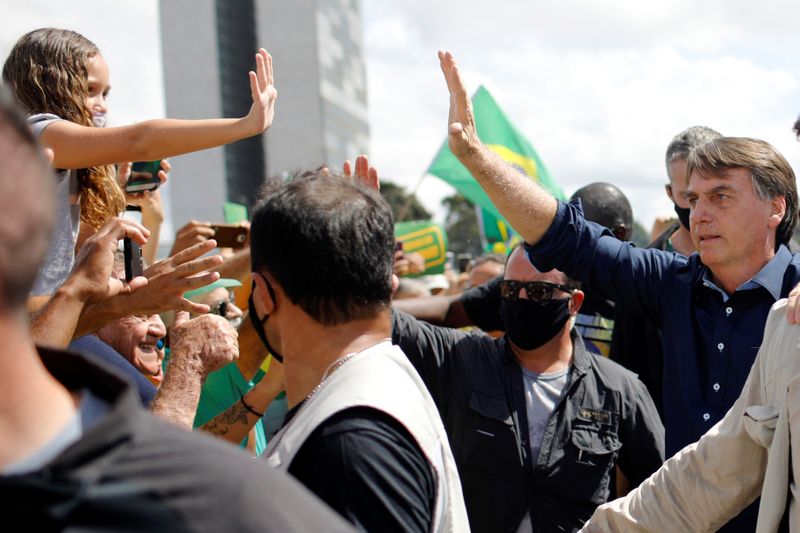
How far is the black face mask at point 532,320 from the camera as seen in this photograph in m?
3.62

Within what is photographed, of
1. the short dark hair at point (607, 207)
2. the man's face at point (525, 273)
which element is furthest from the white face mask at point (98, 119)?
the short dark hair at point (607, 207)

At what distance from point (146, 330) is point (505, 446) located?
1336mm

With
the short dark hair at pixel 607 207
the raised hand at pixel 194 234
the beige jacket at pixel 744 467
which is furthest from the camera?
the short dark hair at pixel 607 207

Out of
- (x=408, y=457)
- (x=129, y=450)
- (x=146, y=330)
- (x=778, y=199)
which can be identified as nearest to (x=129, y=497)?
(x=129, y=450)

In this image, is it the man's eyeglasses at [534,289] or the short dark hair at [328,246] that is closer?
the short dark hair at [328,246]

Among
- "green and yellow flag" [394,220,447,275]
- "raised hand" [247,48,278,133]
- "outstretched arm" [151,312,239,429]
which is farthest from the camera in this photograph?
"green and yellow flag" [394,220,447,275]

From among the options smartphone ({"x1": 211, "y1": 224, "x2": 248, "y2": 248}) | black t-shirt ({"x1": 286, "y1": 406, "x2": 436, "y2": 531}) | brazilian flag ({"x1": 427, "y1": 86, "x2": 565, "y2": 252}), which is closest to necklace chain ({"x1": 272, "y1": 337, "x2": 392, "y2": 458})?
black t-shirt ({"x1": 286, "y1": 406, "x2": 436, "y2": 531})

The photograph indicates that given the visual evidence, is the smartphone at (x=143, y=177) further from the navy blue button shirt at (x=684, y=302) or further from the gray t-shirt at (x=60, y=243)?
the navy blue button shirt at (x=684, y=302)

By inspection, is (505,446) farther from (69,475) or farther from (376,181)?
(69,475)

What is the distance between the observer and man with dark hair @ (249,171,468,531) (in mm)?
1677

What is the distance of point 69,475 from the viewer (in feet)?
3.21

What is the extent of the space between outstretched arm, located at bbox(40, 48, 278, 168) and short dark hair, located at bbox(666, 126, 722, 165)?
2.75m

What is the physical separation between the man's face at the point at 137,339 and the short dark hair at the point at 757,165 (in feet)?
6.51

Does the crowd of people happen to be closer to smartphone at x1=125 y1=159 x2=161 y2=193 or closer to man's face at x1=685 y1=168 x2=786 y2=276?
man's face at x1=685 y1=168 x2=786 y2=276
